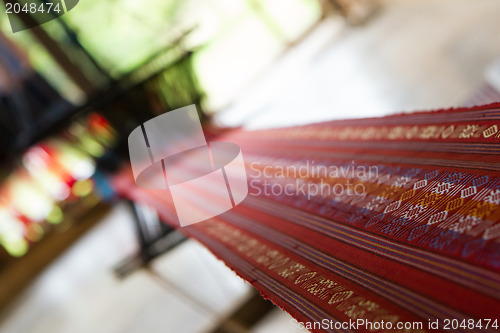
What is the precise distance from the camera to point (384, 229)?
77 centimetres

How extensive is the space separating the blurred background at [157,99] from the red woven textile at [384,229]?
72cm

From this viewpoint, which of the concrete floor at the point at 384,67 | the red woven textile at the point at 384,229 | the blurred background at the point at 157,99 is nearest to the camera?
the red woven textile at the point at 384,229

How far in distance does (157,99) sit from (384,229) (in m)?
Answer: 2.77

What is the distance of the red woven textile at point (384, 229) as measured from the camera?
58 centimetres

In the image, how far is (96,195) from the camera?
3936 millimetres

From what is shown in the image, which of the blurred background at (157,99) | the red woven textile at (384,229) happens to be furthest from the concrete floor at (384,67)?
the red woven textile at (384,229)

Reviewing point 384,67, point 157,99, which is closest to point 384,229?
point 384,67

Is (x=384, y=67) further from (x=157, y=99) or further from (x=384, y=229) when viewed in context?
(x=384, y=229)

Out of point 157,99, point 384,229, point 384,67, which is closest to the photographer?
point 384,229

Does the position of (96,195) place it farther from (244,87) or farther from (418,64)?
(418,64)

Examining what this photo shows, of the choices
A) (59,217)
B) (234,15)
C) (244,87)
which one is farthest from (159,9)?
(59,217)

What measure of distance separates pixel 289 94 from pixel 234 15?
1375 millimetres

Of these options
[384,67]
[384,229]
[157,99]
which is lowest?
[384,67]

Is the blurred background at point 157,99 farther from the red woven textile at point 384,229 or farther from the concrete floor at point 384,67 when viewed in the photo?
the red woven textile at point 384,229
